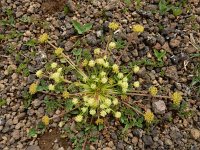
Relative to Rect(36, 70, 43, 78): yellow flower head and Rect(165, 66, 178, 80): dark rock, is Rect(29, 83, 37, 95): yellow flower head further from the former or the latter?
Rect(165, 66, 178, 80): dark rock

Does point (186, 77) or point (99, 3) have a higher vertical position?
point (99, 3)

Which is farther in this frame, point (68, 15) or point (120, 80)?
point (68, 15)

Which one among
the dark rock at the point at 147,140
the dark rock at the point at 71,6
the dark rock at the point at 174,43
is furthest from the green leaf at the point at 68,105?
the dark rock at the point at 174,43

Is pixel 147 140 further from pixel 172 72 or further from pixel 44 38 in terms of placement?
pixel 44 38

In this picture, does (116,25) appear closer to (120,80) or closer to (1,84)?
(120,80)

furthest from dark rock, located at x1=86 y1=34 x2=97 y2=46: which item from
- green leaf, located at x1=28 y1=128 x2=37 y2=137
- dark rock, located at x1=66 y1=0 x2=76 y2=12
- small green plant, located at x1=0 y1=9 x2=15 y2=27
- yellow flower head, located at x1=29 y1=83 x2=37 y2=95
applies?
green leaf, located at x1=28 y1=128 x2=37 y2=137

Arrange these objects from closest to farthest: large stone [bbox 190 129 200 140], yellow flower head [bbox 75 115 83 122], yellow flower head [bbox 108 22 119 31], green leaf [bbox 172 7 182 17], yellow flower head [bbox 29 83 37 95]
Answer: yellow flower head [bbox 75 115 83 122] → large stone [bbox 190 129 200 140] → yellow flower head [bbox 29 83 37 95] → yellow flower head [bbox 108 22 119 31] → green leaf [bbox 172 7 182 17]

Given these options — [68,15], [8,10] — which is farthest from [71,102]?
[8,10]

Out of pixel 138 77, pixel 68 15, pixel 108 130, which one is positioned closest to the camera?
pixel 108 130

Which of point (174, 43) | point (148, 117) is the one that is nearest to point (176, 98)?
point (148, 117)
